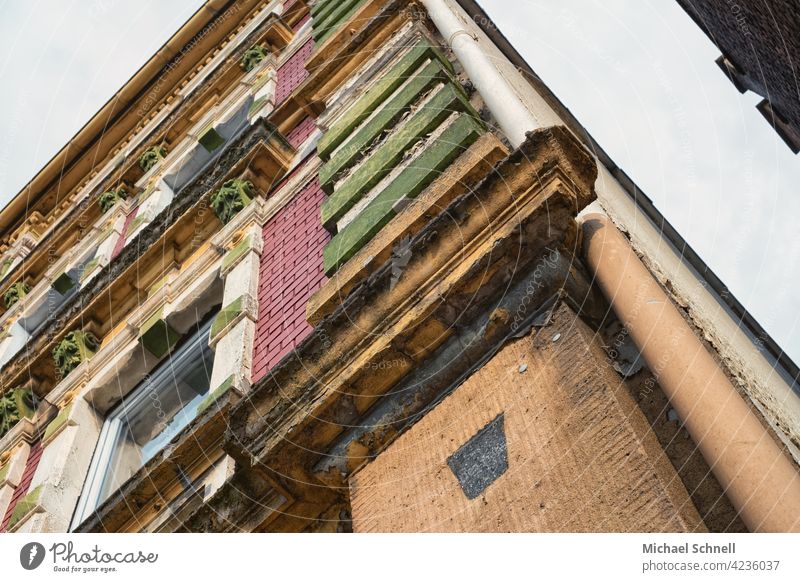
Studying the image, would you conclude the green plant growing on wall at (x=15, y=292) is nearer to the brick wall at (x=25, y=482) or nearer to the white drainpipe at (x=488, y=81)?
the brick wall at (x=25, y=482)

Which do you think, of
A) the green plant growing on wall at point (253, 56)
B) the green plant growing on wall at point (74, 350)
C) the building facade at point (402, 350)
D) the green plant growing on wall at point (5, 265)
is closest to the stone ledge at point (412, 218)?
the building facade at point (402, 350)

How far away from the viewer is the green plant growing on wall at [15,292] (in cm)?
1109

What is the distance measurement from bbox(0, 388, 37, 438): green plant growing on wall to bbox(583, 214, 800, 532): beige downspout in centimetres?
596

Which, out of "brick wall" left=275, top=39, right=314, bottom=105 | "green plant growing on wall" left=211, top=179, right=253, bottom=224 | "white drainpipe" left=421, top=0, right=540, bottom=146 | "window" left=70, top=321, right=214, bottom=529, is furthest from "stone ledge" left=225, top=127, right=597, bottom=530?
"brick wall" left=275, top=39, right=314, bottom=105

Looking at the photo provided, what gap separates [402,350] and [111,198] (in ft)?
29.5

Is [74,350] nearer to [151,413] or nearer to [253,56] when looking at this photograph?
[151,413]

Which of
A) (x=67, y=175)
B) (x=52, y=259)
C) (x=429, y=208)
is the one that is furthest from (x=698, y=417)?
(x=67, y=175)

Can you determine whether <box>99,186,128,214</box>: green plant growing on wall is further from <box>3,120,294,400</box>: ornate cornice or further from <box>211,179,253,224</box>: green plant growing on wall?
<box>211,179,253,224</box>: green plant growing on wall

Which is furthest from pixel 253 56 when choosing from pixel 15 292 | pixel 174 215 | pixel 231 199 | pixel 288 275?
pixel 288 275

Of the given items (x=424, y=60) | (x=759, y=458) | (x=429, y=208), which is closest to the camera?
(x=759, y=458)

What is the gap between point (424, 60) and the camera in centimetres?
576

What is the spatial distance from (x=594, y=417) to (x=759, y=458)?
0.50 meters

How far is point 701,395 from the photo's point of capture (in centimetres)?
258

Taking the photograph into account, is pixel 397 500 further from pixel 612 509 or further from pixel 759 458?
pixel 759 458
